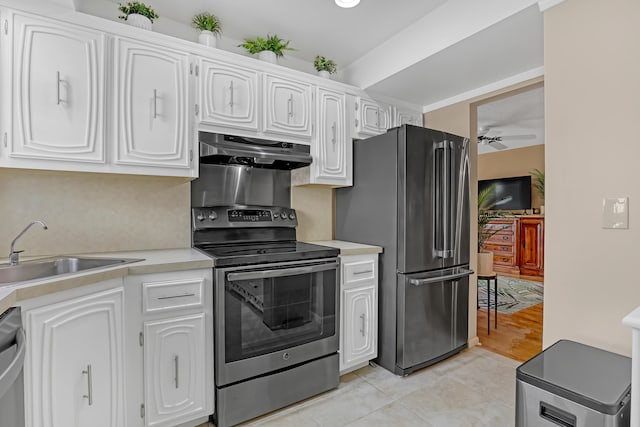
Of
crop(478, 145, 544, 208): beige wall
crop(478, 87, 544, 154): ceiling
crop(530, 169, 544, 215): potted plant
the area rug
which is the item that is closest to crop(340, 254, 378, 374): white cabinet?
crop(478, 87, 544, 154): ceiling

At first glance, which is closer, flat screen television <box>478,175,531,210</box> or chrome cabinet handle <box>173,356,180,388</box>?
chrome cabinet handle <box>173,356,180,388</box>

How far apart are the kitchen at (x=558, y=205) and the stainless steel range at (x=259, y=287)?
1.21ft

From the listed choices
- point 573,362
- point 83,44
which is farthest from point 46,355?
point 573,362

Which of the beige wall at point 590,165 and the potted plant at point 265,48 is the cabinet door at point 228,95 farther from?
the beige wall at point 590,165

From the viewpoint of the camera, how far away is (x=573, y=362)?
142 centimetres

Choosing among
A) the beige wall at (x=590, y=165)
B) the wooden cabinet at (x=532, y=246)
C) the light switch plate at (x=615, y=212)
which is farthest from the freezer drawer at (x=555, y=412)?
the wooden cabinet at (x=532, y=246)

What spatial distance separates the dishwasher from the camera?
87 centimetres

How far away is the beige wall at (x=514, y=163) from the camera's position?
6.95 metres

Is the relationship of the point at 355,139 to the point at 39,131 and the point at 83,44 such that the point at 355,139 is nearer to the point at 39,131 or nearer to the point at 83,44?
the point at 83,44

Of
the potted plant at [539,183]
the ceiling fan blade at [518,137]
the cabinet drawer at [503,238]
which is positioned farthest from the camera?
the cabinet drawer at [503,238]

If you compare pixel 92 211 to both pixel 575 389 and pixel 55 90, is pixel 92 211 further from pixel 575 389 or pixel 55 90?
pixel 575 389

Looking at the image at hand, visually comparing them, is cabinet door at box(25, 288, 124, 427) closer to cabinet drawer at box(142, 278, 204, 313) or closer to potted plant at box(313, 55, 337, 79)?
cabinet drawer at box(142, 278, 204, 313)

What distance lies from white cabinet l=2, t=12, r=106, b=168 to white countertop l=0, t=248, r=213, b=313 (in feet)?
2.08

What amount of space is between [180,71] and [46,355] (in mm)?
1648
